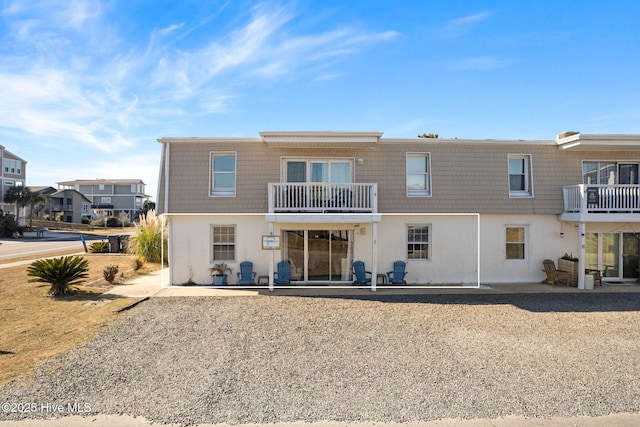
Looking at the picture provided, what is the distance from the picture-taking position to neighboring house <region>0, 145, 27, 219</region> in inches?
1941

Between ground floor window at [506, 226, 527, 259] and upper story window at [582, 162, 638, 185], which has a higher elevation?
upper story window at [582, 162, 638, 185]

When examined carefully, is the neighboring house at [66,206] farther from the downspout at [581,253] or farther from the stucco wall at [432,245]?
the downspout at [581,253]

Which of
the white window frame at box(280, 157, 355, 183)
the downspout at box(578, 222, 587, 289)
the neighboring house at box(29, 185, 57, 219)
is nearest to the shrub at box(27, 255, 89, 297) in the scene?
the white window frame at box(280, 157, 355, 183)

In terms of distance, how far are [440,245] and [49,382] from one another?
12.3m

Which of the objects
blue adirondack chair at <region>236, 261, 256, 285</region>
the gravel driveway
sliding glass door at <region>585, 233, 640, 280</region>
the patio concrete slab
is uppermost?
sliding glass door at <region>585, 233, 640, 280</region>

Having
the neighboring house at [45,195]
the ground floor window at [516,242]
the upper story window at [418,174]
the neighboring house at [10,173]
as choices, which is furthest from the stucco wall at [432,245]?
the neighboring house at [45,195]

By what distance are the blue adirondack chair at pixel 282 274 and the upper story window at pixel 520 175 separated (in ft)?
30.3

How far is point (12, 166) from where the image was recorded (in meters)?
51.7

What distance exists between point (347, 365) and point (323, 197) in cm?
748

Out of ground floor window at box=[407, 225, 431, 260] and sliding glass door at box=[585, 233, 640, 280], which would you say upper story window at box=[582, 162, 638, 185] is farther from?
ground floor window at box=[407, 225, 431, 260]

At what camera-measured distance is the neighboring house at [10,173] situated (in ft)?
162

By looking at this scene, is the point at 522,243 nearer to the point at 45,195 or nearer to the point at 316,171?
the point at 316,171

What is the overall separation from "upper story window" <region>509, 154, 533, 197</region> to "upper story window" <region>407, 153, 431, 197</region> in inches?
133

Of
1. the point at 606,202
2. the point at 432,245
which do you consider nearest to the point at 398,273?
the point at 432,245
